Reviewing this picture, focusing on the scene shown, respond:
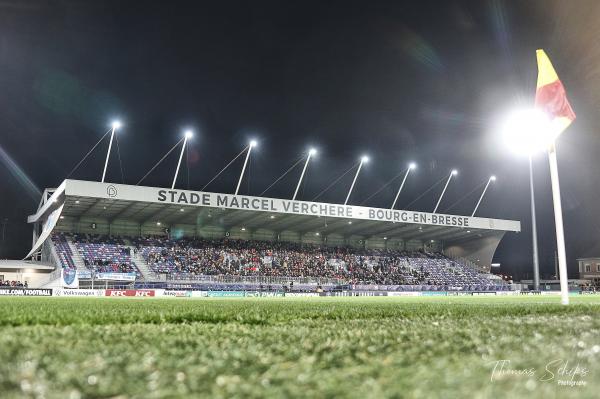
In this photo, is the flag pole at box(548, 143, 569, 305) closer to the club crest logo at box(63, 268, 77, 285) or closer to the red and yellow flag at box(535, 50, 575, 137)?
the red and yellow flag at box(535, 50, 575, 137)

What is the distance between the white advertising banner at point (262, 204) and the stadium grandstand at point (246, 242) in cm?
9

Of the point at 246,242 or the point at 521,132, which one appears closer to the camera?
the point at 521,132

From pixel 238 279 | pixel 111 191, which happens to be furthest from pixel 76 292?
pixel 238 279

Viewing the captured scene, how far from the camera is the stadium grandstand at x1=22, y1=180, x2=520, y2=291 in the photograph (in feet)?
137

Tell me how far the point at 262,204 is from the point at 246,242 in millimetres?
10032

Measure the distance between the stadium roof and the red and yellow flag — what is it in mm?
35027

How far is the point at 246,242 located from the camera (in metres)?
55.3

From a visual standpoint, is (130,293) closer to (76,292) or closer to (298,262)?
(76,292)

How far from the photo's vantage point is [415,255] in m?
64.9

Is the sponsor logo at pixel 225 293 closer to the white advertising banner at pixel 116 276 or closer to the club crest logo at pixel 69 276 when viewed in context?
the white advertising banner at pixel 116 276

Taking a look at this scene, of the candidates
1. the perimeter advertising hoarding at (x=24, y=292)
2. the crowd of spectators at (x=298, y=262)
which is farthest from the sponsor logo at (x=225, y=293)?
the perimeter advertising hoarding at (x=24, y=292)

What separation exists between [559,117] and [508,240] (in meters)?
86.9

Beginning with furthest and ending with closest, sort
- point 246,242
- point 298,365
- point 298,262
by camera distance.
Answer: point 246,242 < point 298,262 < point 298,365

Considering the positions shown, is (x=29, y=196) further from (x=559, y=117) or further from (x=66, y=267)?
(x=559, y=117)
